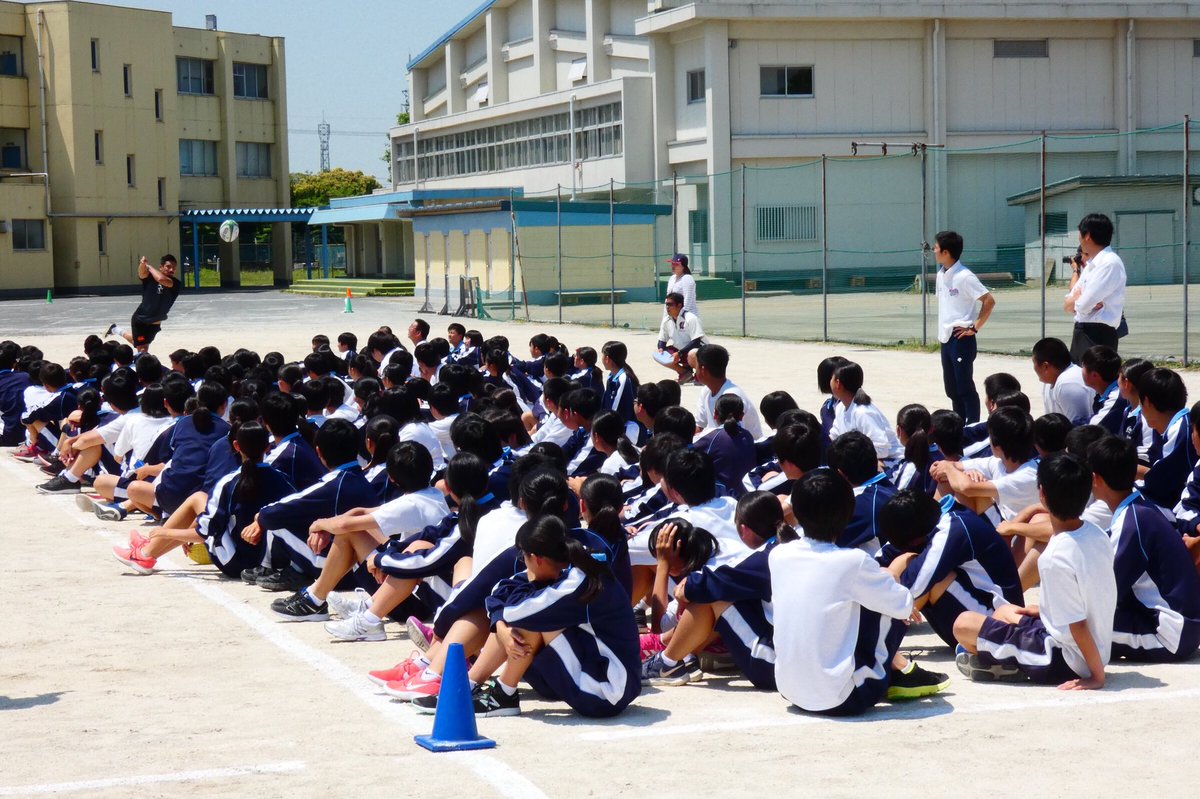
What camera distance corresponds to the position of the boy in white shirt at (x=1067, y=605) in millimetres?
5488

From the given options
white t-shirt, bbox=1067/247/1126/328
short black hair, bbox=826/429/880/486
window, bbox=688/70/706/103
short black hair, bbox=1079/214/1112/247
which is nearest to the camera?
short black hair, bbox=826/429/880/486

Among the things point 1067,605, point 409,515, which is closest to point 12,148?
point 409,515

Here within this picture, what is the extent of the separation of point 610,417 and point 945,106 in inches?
1525

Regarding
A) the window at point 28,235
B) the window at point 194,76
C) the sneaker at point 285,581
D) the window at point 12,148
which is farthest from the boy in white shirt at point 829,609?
the window at point 194,76

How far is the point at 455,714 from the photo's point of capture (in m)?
5.09

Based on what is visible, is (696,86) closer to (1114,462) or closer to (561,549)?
(1114,462)

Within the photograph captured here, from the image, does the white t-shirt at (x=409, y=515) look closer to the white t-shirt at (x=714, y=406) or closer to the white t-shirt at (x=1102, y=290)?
the white t-shirt at (x=714, y=406)

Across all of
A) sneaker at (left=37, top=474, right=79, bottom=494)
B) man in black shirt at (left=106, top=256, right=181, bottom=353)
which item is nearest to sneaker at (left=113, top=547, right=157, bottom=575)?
sneaker at (left=37, top=474, right=79, bottom=494)

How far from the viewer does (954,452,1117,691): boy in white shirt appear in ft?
18.0

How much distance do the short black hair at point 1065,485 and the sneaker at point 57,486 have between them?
28.4ft

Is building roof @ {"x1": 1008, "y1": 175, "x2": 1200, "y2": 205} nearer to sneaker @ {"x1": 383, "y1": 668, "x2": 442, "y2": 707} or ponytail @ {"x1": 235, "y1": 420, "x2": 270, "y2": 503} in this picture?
ponytail @ {"x1": 235, "y1": 420, "x2": 270, "y2": 503}

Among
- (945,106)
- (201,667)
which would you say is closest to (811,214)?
(945,106)

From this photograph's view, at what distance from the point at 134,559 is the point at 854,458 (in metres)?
4.40

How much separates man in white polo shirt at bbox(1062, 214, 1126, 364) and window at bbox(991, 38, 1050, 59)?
3645 cm
